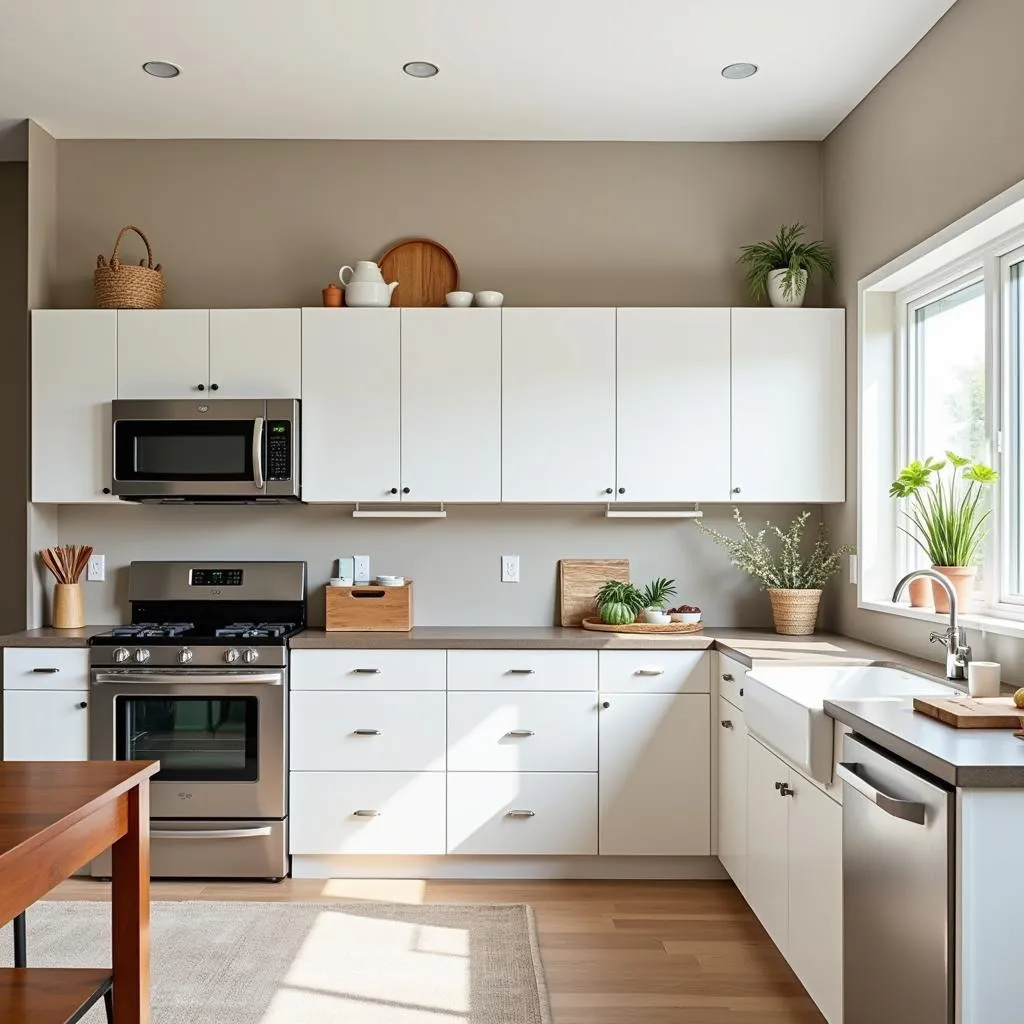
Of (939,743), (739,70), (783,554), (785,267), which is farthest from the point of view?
(783,554)

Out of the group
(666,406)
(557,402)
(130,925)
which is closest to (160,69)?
(557,402)

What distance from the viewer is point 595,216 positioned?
4.18 meters

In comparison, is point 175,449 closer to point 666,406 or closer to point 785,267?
point 666,406

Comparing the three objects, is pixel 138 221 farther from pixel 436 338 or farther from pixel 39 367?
pixel 436 338

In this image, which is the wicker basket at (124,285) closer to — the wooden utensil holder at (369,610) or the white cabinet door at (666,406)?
the wooden utensil holder at (369,610)

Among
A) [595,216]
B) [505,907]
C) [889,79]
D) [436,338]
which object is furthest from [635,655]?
[889,79]

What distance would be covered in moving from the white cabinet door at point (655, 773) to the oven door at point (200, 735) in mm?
1173

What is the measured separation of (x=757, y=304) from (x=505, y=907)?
253 cm

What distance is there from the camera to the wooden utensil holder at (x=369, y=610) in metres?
3.89

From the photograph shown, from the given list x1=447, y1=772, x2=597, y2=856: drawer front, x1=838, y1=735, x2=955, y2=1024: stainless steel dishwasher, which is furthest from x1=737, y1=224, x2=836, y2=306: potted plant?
x1=838, y1=735, x2=955, y2=1024: stainless steel dishwasher

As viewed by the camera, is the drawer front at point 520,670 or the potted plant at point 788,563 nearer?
the drawer front at point 520,670

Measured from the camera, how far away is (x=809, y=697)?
285cm

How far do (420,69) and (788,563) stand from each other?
233 centimetres

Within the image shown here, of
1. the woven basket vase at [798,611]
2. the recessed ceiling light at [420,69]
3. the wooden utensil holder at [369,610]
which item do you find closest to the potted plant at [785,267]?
the woven basket vase at [798,611]
